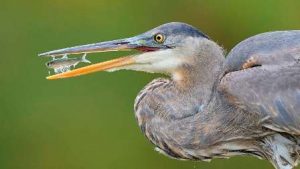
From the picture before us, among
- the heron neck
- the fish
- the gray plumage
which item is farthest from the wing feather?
the fish

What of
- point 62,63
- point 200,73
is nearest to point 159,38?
point 200,73

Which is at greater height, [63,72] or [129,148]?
[63,72]

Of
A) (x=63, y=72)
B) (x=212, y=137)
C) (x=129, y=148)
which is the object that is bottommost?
(x=129, y=148)

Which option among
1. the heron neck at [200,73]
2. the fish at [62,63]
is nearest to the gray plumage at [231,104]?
the heron neck at [200,73]

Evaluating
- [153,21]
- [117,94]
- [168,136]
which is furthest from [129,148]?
[168,136]

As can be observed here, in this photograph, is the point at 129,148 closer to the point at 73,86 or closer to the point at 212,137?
the point at 73,86

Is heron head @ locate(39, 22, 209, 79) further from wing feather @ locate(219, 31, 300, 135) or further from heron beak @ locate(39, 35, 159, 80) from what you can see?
wing feather @ locate(219, 31, 300, 135)

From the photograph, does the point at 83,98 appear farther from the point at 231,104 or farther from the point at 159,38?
the point at 231,104
